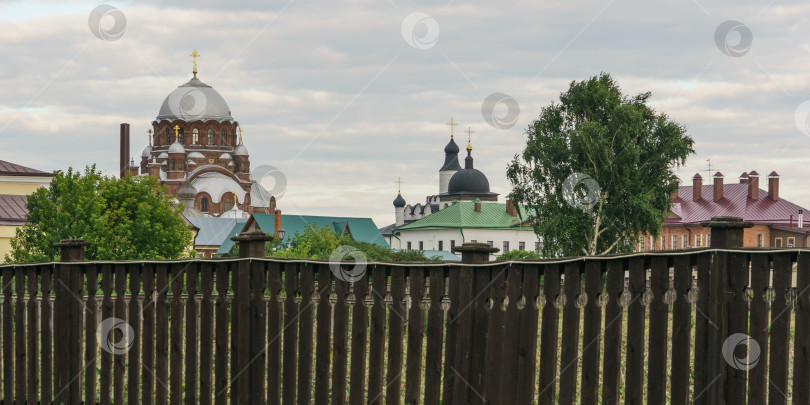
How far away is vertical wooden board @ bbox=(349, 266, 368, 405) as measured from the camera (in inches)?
228

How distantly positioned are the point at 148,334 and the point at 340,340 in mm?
1685

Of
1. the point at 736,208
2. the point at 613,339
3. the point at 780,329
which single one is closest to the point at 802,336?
the point at 780,329

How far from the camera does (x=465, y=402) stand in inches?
214

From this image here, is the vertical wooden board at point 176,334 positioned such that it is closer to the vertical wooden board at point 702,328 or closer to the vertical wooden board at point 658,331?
the vertical wooden board at point 658,331

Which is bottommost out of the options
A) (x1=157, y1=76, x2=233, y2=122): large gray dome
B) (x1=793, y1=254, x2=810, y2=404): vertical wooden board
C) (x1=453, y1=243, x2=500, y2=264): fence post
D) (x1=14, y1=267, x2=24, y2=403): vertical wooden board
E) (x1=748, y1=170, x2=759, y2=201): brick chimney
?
(x1=14, y1=267, x2=24, y2=403): vertical wooden board

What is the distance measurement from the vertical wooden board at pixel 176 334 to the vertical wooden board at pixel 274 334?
79cm

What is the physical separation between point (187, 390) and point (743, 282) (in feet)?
12.3

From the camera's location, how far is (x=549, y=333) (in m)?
5.14

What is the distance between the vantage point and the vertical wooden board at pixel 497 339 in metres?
5.30

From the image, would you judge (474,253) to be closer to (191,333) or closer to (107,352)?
(191,333)

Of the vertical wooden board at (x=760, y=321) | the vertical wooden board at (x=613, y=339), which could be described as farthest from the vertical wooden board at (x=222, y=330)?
the vertical wooden board at (x=760, y=321)

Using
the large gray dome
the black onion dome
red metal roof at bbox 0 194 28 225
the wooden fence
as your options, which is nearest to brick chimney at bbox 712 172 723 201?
the black onion dome

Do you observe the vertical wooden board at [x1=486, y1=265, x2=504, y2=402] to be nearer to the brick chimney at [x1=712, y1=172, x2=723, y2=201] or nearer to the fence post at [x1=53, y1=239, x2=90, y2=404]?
the fence post at [x1=53, y1=239, x2=90, y2=404]

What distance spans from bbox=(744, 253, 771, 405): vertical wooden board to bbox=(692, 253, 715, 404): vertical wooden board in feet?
0.67
